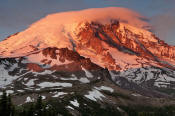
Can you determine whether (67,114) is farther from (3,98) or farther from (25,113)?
(3,98)

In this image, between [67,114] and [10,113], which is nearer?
[10,113]

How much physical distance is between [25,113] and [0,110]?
1954 cm

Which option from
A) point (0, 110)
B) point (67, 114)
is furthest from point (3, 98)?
point (67, 114)

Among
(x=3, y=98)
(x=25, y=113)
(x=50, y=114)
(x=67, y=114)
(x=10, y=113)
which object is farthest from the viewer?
(x=67, y=114)

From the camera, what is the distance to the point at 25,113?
124 metres

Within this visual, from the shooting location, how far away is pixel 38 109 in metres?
129

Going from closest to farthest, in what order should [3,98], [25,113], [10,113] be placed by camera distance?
[3,98]
[10,113]
[25,113]

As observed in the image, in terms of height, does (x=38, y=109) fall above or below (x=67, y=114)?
above

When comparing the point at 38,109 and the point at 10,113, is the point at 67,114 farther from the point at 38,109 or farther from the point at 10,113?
the point at 10,113

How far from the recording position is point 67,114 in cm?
19812

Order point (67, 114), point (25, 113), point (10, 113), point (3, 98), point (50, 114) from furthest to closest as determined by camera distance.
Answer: point (67, 114) < point (50, 114) < point (25, 113) < point (10, 113) < point (3, 98)

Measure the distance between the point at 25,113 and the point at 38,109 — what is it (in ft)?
20.2

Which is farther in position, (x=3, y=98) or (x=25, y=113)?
(x=25, y=113)

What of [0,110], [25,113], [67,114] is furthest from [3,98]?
[67,114]
